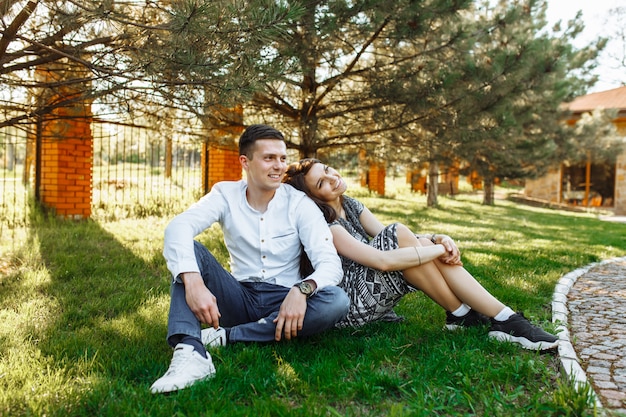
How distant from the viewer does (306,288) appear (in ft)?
7.95

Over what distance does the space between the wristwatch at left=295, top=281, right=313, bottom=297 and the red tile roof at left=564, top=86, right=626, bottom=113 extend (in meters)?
21.2

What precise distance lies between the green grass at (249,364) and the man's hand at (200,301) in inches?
8.9

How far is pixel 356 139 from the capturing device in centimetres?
759

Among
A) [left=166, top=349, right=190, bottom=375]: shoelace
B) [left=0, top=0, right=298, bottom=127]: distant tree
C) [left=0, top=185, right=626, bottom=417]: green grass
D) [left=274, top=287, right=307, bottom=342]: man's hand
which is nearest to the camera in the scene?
[left=0, top=185, right=626, bottom=417]: green grass

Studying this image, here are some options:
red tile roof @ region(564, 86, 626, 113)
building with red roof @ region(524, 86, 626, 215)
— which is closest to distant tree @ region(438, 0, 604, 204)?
building with red roof @ region(524, 86, 626, 215)

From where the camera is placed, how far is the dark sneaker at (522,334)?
2570 millimetres

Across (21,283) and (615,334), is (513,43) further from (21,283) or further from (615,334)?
(21,283)

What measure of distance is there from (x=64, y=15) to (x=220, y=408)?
8.81 feet

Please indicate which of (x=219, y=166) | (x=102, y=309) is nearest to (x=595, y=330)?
(x=102, y=309)

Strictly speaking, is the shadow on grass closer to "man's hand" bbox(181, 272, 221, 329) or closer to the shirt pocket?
"man's hand" bbox(181, 272, 221, 329)

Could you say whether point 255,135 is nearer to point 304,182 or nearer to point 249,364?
point 304,182

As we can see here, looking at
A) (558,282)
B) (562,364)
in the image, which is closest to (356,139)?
(558,282)

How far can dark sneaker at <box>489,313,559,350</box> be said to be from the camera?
8.43ft

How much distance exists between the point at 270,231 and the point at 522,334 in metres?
1.41
